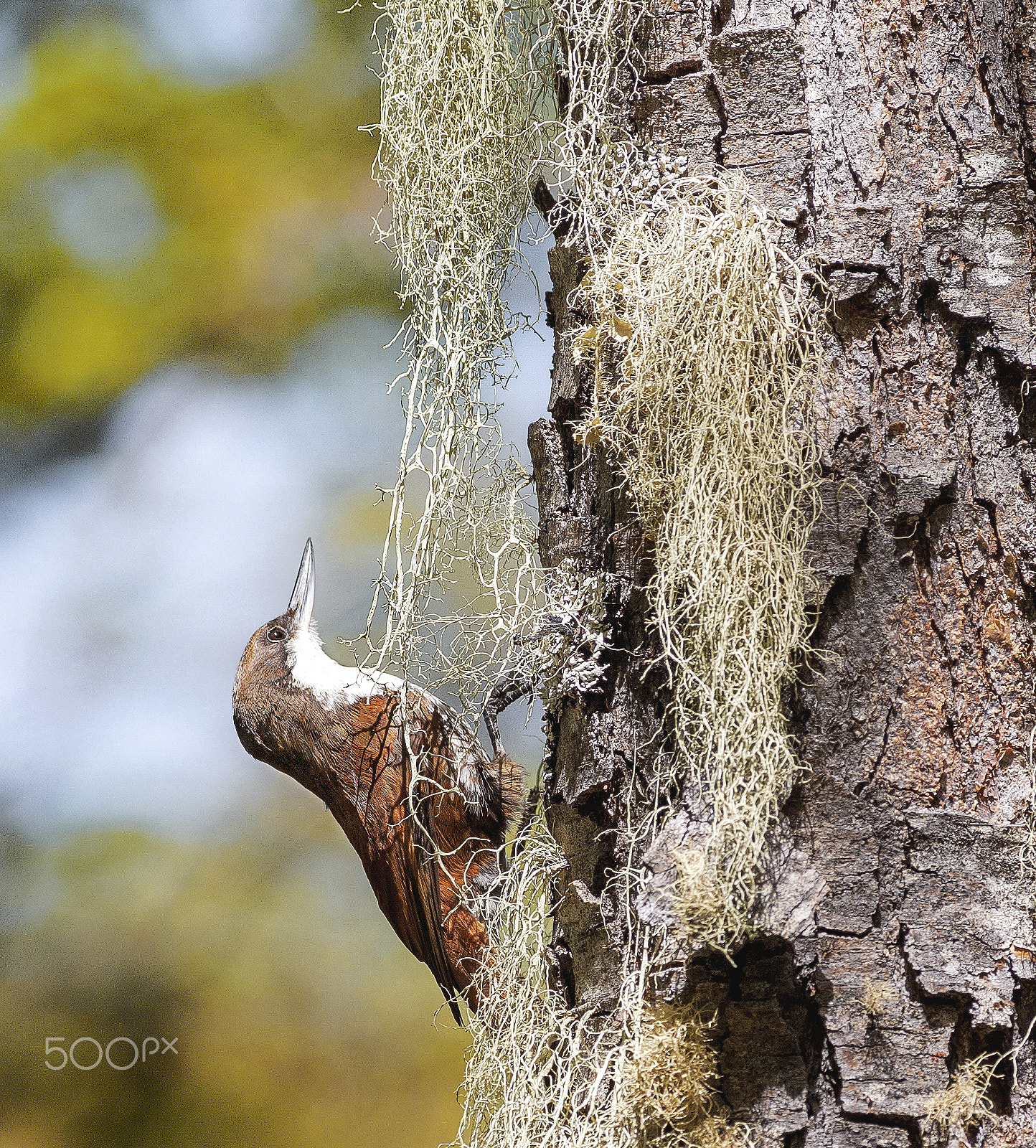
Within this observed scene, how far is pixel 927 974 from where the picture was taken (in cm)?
79

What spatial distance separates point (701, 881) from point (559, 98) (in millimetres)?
784

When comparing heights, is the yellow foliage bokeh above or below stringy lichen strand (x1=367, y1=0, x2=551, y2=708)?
above

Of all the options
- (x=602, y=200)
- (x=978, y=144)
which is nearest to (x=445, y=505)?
(x=602, y=200)

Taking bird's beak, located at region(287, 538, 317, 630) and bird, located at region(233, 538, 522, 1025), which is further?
bird's beak, located at region(287, 538, 317, 630)

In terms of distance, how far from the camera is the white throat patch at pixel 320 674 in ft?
6.30

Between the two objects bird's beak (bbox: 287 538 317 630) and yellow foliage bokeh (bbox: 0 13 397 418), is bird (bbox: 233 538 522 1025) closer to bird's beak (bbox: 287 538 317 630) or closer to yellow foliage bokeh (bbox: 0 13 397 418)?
bird's beak (bbox: 287 538 317 630)

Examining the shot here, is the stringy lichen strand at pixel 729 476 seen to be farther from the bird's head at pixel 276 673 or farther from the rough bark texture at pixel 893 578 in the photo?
the bird's head at pixel 276 673

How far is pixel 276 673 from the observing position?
6.66ft

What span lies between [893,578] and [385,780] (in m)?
1.12

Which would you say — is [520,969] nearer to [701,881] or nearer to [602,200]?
[701,881]

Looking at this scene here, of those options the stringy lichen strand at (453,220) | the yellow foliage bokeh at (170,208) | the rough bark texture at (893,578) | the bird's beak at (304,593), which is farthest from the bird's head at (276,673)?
the rough bark texture at (893,578)

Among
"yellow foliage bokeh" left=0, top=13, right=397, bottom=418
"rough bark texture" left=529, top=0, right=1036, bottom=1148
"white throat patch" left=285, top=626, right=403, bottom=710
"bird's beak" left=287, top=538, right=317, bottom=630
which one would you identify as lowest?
"rough bark texture" left=529, top=0, right=1036, bottom=1148

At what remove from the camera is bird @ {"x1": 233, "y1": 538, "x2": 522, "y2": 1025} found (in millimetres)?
1670

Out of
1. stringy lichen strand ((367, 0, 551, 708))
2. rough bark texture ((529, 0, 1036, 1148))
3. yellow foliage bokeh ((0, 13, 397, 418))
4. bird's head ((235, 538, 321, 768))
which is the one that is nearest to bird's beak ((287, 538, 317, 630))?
bird's head ((235, 538, 321, 768))
